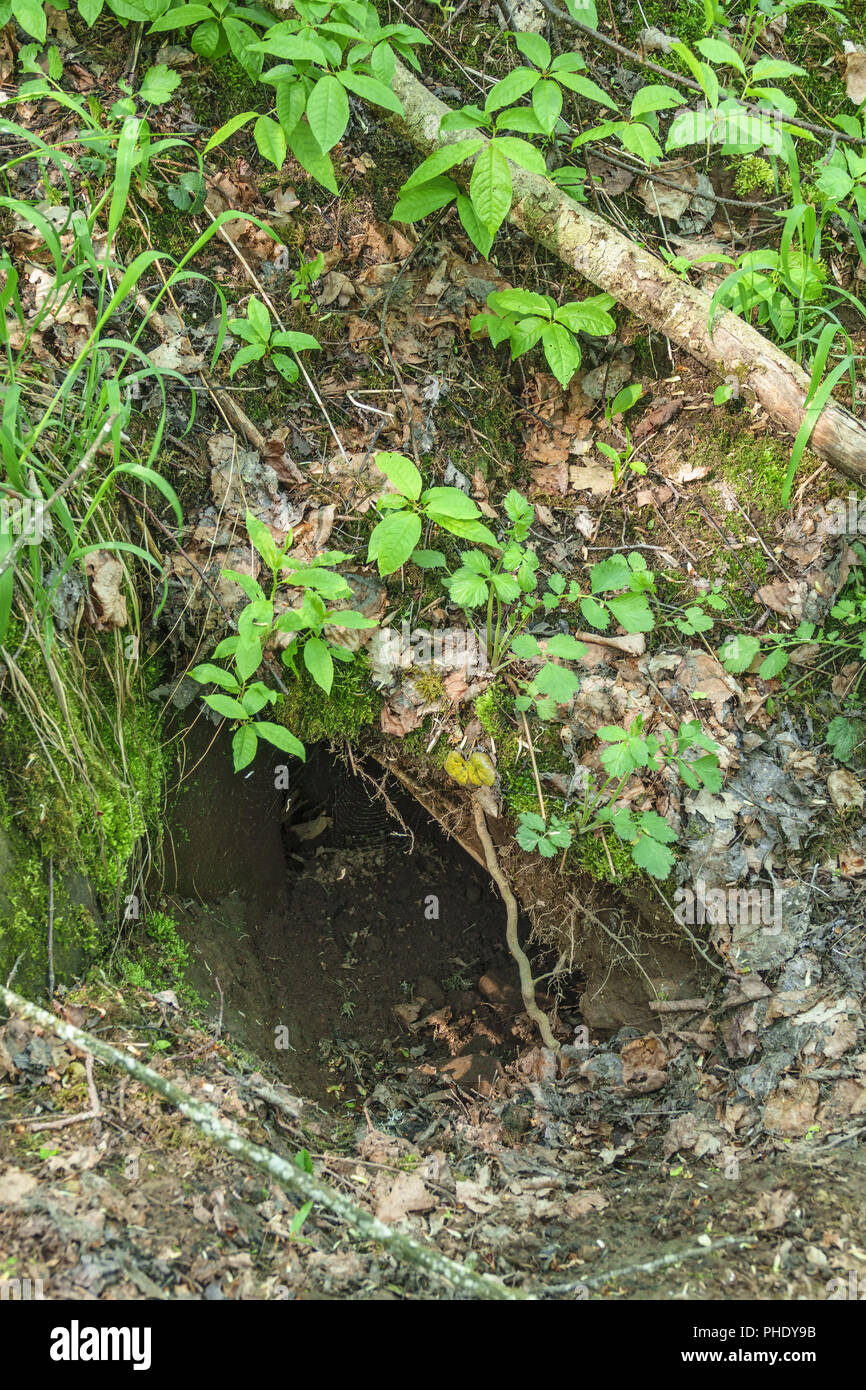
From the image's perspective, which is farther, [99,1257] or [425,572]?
[425,572]

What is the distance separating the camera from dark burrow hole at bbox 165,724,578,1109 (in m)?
3.15

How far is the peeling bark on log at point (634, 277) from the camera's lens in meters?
2.87

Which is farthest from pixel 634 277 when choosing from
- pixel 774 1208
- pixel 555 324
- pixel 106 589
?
pixel 774 1208

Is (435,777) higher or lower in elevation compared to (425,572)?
lower

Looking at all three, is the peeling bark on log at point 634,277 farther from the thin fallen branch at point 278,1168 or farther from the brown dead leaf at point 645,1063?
the thin fallen branch at point 278,1168


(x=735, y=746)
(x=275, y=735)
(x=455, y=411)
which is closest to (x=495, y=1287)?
(x=275, y=735)

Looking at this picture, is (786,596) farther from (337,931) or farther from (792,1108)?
(337,931)

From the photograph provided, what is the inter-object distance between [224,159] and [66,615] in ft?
5.85

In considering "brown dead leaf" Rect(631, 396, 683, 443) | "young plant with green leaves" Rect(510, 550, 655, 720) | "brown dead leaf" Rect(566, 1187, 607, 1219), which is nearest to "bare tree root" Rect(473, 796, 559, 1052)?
"young plant with green leaves" Rect(510, 550, 655, 720)

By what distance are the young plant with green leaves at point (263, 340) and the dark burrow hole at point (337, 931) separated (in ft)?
4.19

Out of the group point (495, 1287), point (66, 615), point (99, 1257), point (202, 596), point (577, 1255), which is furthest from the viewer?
point (202, 596)

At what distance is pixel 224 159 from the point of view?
9.94ft

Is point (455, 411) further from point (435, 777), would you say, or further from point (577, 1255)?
point (577, 1255)

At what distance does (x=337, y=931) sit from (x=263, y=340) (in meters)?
2.50
